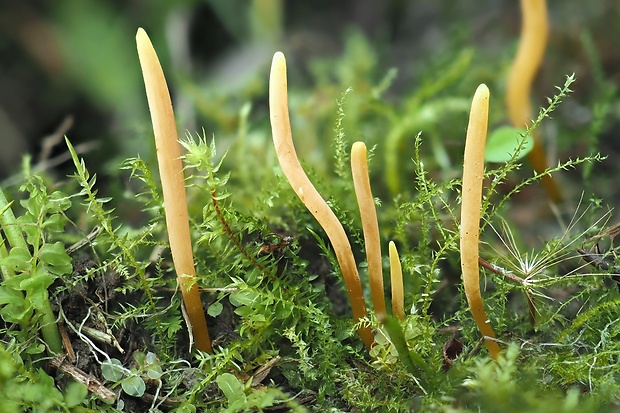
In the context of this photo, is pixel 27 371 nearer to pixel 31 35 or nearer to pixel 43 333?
pixel 43 333

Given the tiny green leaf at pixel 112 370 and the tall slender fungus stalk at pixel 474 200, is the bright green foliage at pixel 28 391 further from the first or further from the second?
the tall slender fungus stalk at pixel 474 200

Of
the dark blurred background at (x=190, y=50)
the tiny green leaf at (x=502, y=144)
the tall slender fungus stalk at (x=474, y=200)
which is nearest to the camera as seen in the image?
the tall slender fungus stalk at (x=474, y=200)

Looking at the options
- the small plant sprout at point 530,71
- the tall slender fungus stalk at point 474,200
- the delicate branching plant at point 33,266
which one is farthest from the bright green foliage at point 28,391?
the small plant sprout at point 530,71

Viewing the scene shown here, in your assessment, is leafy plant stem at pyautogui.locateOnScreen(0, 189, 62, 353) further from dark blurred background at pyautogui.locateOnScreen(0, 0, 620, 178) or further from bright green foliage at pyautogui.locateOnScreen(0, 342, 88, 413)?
dark blurred background at pyautogui.locateOnScreen(0, 0, 620, 178)

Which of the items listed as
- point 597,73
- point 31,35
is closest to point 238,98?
point 31,35

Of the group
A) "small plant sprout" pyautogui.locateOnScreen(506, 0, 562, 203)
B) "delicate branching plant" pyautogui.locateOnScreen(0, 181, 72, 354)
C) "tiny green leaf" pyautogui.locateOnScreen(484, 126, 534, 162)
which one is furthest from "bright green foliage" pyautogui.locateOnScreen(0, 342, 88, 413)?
"small plant sprout" pyautogui.locateOnScreen(506, 0, 562, 203)

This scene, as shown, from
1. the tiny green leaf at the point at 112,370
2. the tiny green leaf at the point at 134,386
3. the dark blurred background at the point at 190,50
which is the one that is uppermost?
the dark blurred background at the point at 190,50

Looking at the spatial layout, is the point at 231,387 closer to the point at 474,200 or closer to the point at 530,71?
the point at 474,200

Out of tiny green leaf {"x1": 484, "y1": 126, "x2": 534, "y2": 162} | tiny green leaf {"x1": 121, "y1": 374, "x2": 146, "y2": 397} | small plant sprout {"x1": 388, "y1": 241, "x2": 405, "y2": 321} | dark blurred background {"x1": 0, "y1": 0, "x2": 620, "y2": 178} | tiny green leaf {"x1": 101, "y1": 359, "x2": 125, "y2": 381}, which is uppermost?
dark blurred background {"x1": 0, "y1": 0, "x2": 620, "y2": 178}
